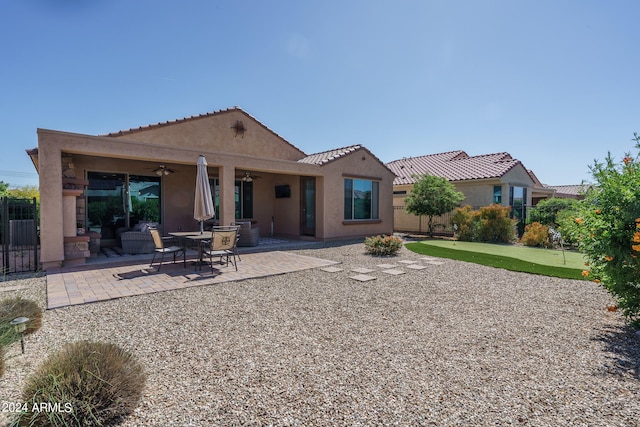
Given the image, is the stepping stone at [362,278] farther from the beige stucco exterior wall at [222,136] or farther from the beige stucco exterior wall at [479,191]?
the beige stucco exterior wall at [479,191]

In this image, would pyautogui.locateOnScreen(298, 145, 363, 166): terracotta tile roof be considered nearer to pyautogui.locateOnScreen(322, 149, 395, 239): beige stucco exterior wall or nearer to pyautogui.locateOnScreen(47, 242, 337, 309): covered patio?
pyautogui.locateOnScreen(322, 149, 395, 239): beige stucco exterior wall

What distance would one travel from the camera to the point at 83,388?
7.52 feet

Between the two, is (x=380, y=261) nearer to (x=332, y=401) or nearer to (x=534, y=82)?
(x=332, y=401)

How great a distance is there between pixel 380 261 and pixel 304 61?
27.4 feet

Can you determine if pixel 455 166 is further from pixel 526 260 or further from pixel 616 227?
pixel 616 227

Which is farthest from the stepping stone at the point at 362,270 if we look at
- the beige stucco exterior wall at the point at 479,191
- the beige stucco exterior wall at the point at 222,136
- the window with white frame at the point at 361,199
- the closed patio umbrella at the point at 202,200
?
the beige stucco exterior wall at the point at 479,191

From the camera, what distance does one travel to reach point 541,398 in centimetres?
261

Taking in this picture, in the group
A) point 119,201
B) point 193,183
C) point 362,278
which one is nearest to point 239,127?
point 193,183

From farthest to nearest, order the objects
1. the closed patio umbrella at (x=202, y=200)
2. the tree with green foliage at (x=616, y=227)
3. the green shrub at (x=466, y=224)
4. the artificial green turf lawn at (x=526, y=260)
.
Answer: the green shrub at (x=466, y=224)
the closed patio umbrella at (x=202, y=200)
the artificial green turf lawn at (x=526, y=260)
the tree with green foliage at (x=616, y=227)

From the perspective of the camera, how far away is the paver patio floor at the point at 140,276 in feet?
18.3

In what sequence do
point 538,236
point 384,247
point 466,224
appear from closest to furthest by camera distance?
point 384,247 → point 538,236 → point 466,224

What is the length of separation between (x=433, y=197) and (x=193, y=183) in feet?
38.6

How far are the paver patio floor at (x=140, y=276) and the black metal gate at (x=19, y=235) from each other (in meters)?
1.11

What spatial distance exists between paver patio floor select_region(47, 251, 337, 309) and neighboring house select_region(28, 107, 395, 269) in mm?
1275
